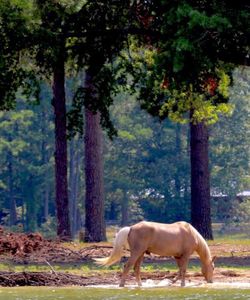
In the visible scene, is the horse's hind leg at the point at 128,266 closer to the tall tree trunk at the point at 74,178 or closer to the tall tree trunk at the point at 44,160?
the tall tree trunk at the point at 74,178

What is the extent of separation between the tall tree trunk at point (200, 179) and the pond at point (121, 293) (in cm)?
1591

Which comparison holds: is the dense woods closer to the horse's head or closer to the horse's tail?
the horse's tail

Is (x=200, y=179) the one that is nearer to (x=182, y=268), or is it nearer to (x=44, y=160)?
(x=182, y=268)

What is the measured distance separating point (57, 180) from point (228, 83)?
5.61 metres

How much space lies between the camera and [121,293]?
20312 millimetres

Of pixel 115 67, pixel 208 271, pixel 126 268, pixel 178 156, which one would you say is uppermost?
pixel 178 156

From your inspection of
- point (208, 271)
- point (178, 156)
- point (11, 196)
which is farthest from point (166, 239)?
point (11, 196)

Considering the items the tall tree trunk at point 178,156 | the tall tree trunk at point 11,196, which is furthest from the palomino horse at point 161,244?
the tall tree trunk at point 11,196

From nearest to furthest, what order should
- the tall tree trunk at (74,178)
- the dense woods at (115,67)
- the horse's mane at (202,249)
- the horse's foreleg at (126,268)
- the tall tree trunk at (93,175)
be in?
the horse's foreleg at (126,268) → the horse's mane at (202,249) → the dense woods at (115,67) → the tall tree trunk at (93,175) → the tall tree trunk at (74,178)

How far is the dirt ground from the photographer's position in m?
21.9

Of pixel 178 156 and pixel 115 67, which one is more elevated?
pixel 178 156

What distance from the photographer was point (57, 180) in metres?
34.7

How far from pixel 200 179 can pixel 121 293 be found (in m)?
17.8

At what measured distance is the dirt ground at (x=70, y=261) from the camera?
21938 mm
